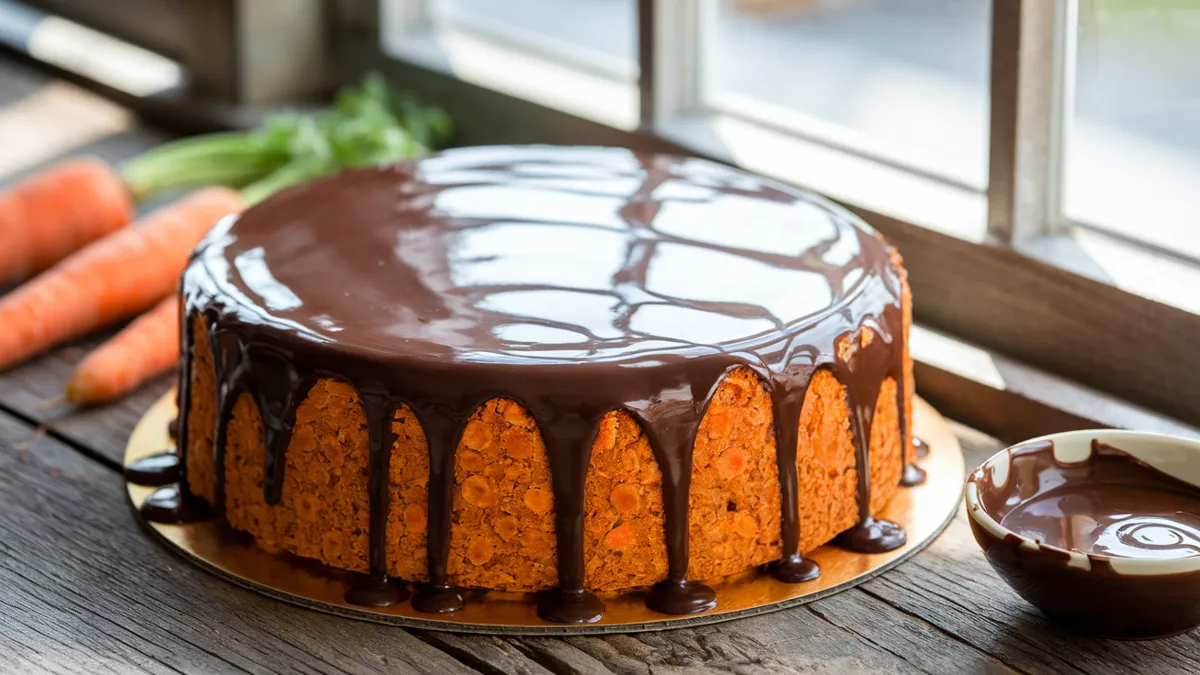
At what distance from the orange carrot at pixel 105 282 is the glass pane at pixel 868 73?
40.2 inches

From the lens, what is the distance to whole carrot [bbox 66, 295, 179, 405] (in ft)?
7.70

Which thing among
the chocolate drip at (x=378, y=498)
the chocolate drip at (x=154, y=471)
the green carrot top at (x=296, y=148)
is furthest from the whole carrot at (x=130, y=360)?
the chocolate drip at (x=378, y=498)

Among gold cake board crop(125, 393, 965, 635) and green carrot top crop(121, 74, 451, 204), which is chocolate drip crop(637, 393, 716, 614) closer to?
gold cake board crop(125, 393, 965, 635)

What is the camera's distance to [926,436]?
86.0 inches

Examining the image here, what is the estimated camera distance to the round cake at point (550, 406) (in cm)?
169

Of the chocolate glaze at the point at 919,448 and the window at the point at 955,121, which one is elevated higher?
the window at the point at 955,121

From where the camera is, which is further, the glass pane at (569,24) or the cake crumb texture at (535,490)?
the glass pane at (569,24)

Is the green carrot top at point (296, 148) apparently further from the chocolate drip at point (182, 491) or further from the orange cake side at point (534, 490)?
the orange cake side at point (534, 490)

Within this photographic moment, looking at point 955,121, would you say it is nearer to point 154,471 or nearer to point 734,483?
point 734,483

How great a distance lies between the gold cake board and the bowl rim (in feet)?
0.67

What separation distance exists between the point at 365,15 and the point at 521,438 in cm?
199

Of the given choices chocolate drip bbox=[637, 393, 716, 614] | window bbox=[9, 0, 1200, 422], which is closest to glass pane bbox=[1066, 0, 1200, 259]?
window bbox=[9, 0, 1200, 422]

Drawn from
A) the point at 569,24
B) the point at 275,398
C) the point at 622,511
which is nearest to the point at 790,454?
the point at 622,511

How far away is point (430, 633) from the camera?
1.74 meters
